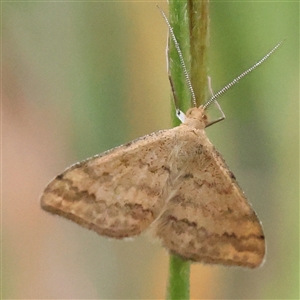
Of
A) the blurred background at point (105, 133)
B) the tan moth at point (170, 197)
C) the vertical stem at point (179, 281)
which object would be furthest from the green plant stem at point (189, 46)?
the blurred background at point (105, 133)

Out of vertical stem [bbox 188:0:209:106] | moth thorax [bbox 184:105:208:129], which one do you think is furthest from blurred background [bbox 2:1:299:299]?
vertical stem [bbox 188:0:209:106]

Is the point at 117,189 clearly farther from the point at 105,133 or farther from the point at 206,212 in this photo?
the point at 105,133

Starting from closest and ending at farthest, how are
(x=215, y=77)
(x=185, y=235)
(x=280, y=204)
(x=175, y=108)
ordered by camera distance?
(x=175, y=108) < (x=185, y=235) < (x=215, y=77) < (x=280, y=204)

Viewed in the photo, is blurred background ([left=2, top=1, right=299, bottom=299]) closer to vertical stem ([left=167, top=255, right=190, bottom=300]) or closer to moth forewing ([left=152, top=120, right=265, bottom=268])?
moth forewing ([left=152, top=120, right=265, bottom=268])

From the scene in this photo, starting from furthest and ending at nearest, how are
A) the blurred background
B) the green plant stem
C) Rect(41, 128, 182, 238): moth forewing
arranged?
the blurred background → Rect(41, 128, 182, 238): moth forewing → the green plant stem

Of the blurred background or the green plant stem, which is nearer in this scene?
the green plant stem

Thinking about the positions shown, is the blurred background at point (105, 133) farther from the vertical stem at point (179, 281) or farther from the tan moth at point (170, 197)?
the vertical stem at point (179, 281)

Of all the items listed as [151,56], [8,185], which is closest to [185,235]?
[151,56]

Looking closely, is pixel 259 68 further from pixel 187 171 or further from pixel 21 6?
pixel 21 6
